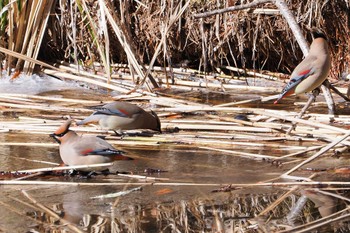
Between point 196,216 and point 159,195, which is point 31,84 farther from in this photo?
point 196,216

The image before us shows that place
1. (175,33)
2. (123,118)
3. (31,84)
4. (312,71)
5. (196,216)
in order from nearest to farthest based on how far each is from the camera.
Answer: (196,216) < (123,118) < (312,71) < (31,84) < (175,33)

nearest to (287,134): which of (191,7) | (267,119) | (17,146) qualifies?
(267,119)

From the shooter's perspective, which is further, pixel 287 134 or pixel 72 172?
pixel 287 134

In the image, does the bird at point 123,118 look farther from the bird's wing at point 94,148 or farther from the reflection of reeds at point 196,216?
the reflection of reeds at point 196,216

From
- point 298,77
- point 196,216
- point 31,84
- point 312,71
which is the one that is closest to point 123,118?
point 298,77

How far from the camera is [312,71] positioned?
7.09 m

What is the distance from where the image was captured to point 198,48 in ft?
31.6

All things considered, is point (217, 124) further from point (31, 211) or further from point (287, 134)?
point (31, 211)

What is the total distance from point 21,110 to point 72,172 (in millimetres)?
2298

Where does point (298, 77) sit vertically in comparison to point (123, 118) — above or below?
above

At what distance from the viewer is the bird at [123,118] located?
6.64 meters

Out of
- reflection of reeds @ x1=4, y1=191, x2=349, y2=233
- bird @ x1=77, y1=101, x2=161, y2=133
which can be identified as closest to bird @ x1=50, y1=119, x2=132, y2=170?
reflection of reeds @ x1=4, y1=191, x2=349, y2=233

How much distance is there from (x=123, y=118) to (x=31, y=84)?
A: 2.58m

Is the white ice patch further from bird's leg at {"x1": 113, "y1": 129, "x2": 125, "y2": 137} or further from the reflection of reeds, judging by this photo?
the reflection of reeds
